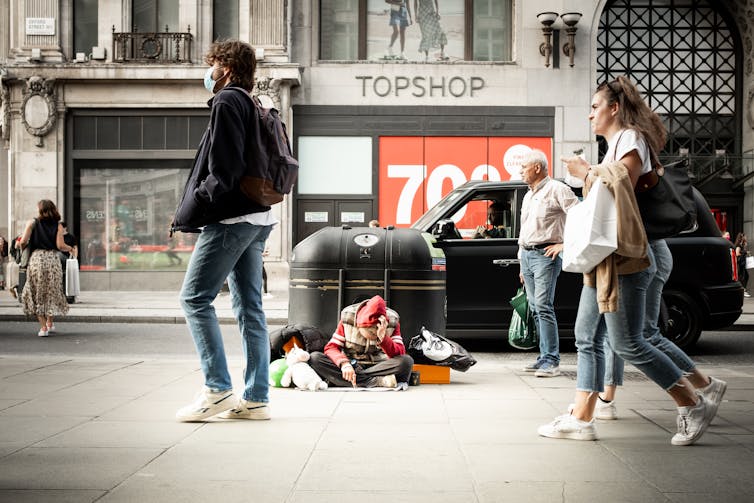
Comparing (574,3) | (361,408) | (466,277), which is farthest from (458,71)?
(361,408)

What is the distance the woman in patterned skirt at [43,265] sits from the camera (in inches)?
447

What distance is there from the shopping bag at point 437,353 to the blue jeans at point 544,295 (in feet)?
2.69

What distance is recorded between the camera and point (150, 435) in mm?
4676

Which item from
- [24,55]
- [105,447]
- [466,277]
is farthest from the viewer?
[24,55]

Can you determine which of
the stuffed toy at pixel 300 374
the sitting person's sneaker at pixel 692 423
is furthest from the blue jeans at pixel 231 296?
the sitting person's sneaker at pixel 692 423

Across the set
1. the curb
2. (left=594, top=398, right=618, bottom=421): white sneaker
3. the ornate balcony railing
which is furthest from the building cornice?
(left=594, top=398, right=618, bottom=421): white sneaker

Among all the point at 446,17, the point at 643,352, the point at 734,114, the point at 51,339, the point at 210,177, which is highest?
the point at 446,17

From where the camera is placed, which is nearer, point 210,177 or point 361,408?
point 210,177

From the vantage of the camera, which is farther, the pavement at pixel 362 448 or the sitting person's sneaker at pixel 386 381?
the sitting person's sneaker at pixel 386 381

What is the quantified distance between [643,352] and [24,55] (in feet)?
66.4

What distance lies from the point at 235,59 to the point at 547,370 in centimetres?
380

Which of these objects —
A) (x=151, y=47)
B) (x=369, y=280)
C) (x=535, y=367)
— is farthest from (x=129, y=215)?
(x=535, y=367)

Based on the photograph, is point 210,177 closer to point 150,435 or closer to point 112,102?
point 150,435

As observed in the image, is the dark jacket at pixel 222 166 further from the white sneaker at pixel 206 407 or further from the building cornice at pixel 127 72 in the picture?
the building cornice at pixel 127 72
